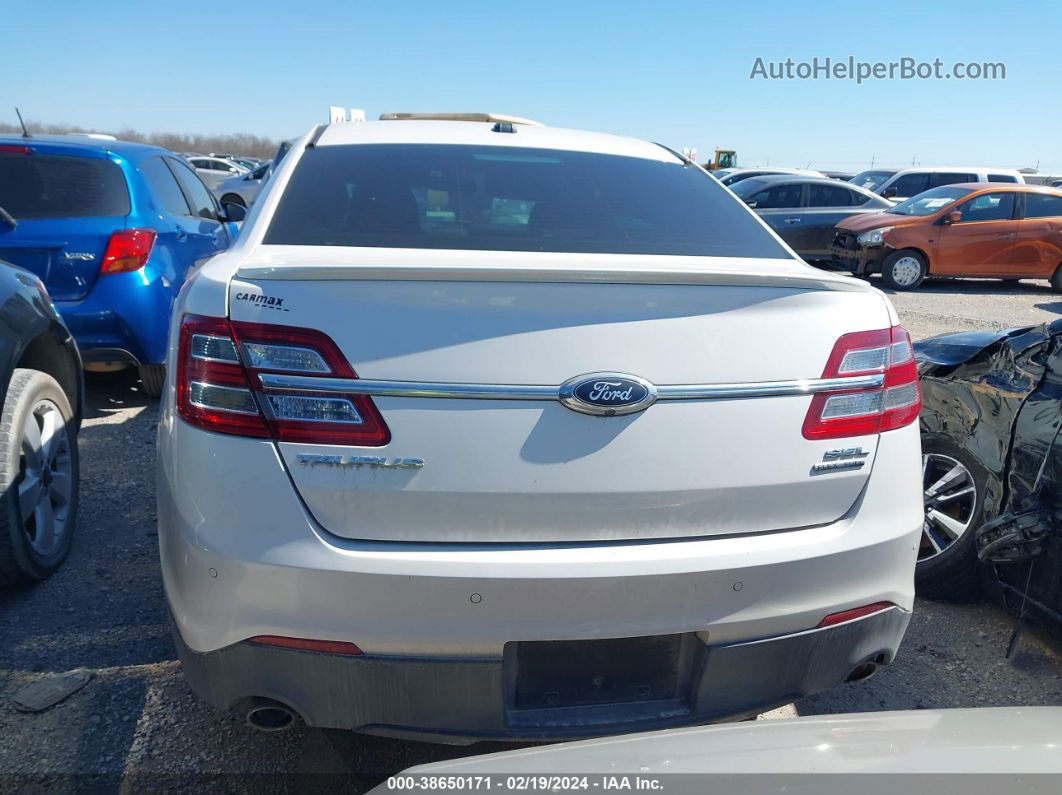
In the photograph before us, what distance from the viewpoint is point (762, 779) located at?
1.22 meters

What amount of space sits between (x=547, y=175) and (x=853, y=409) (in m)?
1.38

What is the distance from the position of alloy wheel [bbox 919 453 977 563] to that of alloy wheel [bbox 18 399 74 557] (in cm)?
344

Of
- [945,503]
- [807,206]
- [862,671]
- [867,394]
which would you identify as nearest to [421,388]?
[867,394]

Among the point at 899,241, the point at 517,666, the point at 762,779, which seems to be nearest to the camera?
the point at 762,779

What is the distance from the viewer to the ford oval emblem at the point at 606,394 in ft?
5.55

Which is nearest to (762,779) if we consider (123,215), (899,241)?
(123,215)

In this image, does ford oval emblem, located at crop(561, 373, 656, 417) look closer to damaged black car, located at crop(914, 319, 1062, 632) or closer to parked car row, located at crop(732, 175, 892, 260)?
damaged black car, located at crop(914, 319, 1062, 632)

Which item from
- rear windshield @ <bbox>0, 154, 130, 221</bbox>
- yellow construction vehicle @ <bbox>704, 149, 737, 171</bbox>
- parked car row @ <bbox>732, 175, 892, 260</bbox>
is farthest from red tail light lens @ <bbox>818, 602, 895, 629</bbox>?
yellow construction vehicle @ <bbox>704, 149, 737, 171</bbox>

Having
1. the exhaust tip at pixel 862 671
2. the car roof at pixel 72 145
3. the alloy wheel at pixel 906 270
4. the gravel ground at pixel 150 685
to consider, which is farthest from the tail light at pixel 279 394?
the alloy wheel at pixel 906 270

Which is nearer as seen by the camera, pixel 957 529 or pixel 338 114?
pixel 957 529

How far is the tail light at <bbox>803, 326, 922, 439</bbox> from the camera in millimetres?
1847

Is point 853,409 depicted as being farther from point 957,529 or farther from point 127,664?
point 127,664

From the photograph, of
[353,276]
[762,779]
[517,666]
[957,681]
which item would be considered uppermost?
[353,276]

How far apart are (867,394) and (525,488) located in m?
0.84
